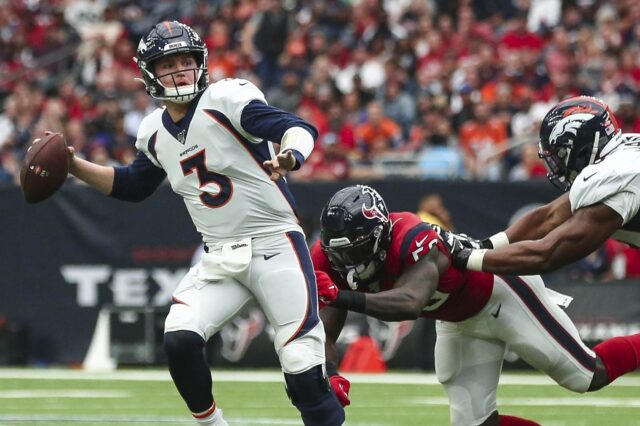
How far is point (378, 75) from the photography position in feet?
48.3

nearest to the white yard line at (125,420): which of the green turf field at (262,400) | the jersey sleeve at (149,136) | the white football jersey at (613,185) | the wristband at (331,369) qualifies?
the green turf field at (262,400)

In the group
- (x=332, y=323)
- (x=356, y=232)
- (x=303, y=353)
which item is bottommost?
(x=332, y=323)

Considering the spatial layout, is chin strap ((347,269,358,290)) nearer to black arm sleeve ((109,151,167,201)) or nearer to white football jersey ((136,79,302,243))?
white football jersey ((136,79,302,243))

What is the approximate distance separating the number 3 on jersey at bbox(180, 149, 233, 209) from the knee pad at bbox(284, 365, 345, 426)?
2.62ft

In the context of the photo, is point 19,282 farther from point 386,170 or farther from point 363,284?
point 363,284

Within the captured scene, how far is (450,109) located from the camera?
44.9 feet

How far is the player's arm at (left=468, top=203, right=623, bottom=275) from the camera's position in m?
5.12

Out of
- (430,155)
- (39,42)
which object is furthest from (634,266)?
(39,42)

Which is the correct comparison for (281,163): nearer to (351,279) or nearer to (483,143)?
(351,279)

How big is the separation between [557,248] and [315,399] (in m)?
1.12

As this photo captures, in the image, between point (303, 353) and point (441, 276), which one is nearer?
point (303, 353)

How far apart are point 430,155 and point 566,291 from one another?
7.64 feet

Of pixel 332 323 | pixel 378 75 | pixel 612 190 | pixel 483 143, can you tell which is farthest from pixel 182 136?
pixel 378 75

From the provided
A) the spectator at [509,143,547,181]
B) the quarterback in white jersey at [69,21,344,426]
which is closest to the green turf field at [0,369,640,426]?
the quarterback in white jersey at [69,21,344,426]
